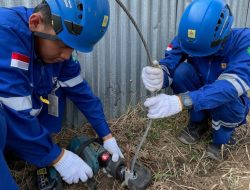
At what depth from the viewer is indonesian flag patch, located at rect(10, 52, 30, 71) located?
1.98 m

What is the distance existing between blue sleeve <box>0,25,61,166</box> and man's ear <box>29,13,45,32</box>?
5cm

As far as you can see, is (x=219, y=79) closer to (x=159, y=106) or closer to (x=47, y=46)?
(x=159, y=106)

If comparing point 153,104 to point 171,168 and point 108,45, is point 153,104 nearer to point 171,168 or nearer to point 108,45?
point 171,168

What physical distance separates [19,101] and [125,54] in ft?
4.04

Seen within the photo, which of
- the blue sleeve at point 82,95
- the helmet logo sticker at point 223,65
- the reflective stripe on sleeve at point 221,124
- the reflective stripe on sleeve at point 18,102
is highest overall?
the reflective stripe on sleeve at point 18,102

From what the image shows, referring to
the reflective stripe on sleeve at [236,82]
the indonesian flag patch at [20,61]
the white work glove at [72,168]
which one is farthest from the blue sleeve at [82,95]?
the reflective stripe on sleeve at [236,82]

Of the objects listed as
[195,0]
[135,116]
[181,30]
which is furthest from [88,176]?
[195,0]

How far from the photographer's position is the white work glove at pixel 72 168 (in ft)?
7.45

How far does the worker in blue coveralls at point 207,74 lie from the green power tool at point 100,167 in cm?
39

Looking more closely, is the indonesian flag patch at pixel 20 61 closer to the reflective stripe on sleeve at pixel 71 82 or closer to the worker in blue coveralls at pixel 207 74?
the reflective stripe on sleeve at pixel 71 82

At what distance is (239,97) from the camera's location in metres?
2.73

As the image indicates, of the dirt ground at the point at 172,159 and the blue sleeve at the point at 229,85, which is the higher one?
the blue sleeve at the point at 229,85

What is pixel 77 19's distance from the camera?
195 centimetres

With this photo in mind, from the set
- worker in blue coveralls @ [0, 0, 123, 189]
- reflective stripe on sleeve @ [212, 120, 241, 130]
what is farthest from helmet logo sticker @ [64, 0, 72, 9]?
reflective stripe on sleeve @ [212, 120, 241, 130]
